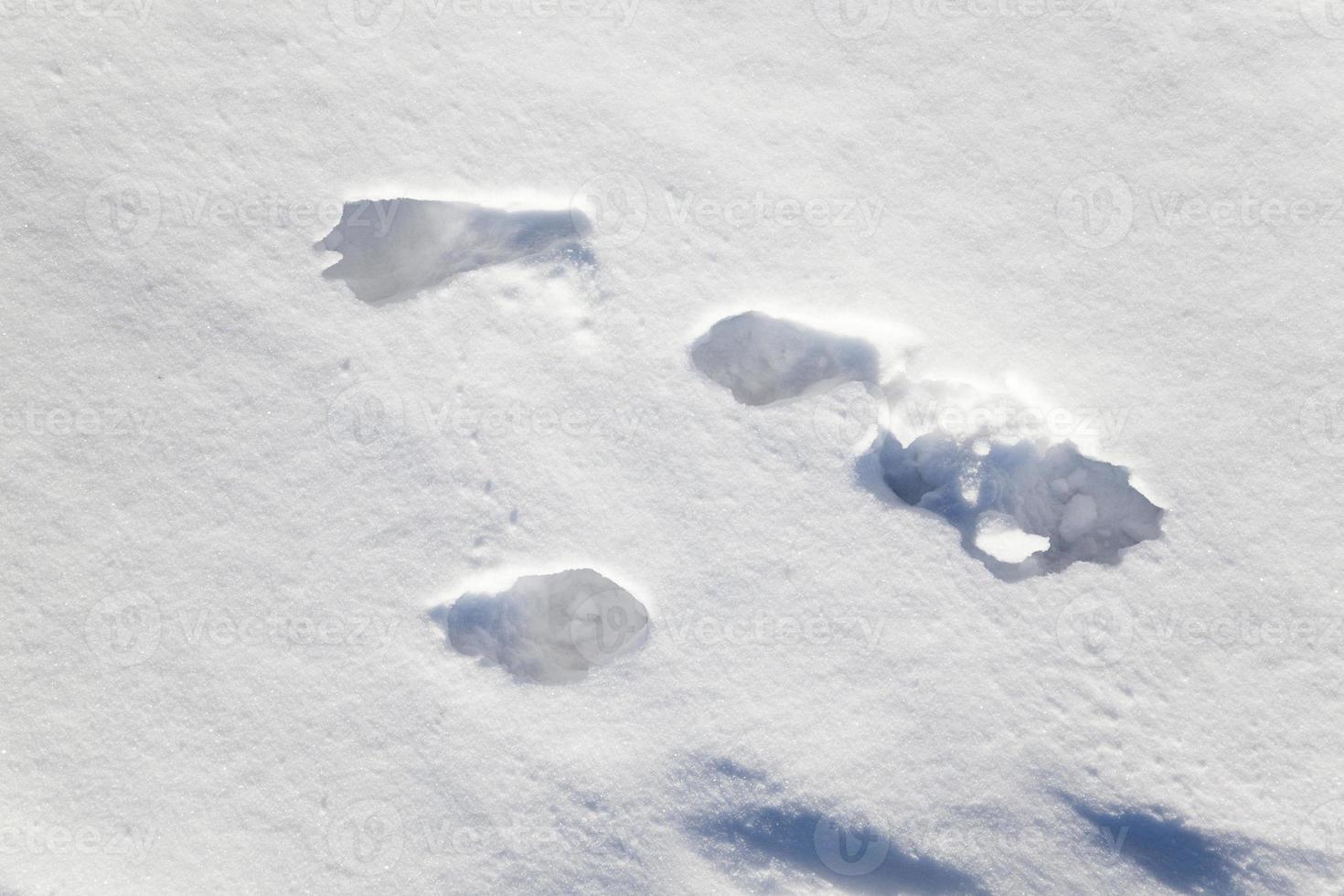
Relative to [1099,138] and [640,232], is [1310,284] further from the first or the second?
[640,232]

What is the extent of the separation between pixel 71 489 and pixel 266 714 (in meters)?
1.13

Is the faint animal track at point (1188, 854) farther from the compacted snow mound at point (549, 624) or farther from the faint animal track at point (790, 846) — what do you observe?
the compacted snow mound at point (549, 624)

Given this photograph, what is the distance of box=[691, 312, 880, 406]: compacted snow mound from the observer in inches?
135
